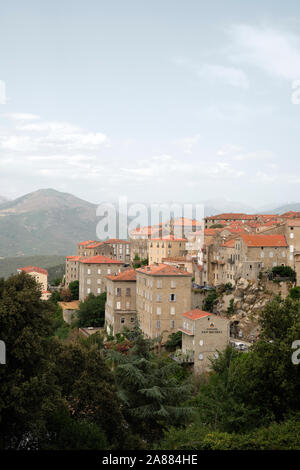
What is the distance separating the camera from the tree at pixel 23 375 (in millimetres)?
21250

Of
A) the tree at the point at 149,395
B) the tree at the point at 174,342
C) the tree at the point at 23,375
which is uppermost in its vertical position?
the tree at the point at 23,375

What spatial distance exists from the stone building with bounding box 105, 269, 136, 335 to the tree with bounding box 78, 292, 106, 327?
18.6 feet

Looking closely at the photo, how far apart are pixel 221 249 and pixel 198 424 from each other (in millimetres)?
42452

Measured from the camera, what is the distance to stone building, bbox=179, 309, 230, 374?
4938 centimetres

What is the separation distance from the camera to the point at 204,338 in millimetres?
49844

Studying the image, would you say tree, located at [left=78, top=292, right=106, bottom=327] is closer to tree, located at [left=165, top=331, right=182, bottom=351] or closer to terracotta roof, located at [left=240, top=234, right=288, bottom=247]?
tree, located at [left=165, top=331, right=182, bottom=351]

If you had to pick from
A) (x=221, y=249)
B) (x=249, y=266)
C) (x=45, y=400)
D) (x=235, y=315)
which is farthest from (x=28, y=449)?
(x=221, y=249)

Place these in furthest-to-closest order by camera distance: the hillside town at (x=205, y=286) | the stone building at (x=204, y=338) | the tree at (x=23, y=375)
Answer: the hillside town at (x=205, y=286), the stone building at (x=204, y=338), the tree at (x=23, y=375)

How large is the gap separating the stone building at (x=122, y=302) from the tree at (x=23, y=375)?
3843 centimetres

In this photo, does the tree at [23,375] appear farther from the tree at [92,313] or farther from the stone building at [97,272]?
the stone building at [97,272]

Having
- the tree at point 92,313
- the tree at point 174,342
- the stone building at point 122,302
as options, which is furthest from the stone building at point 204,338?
the tree at point 92,313

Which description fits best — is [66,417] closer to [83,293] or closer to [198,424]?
[198,424]

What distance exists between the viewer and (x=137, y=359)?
2981cm
